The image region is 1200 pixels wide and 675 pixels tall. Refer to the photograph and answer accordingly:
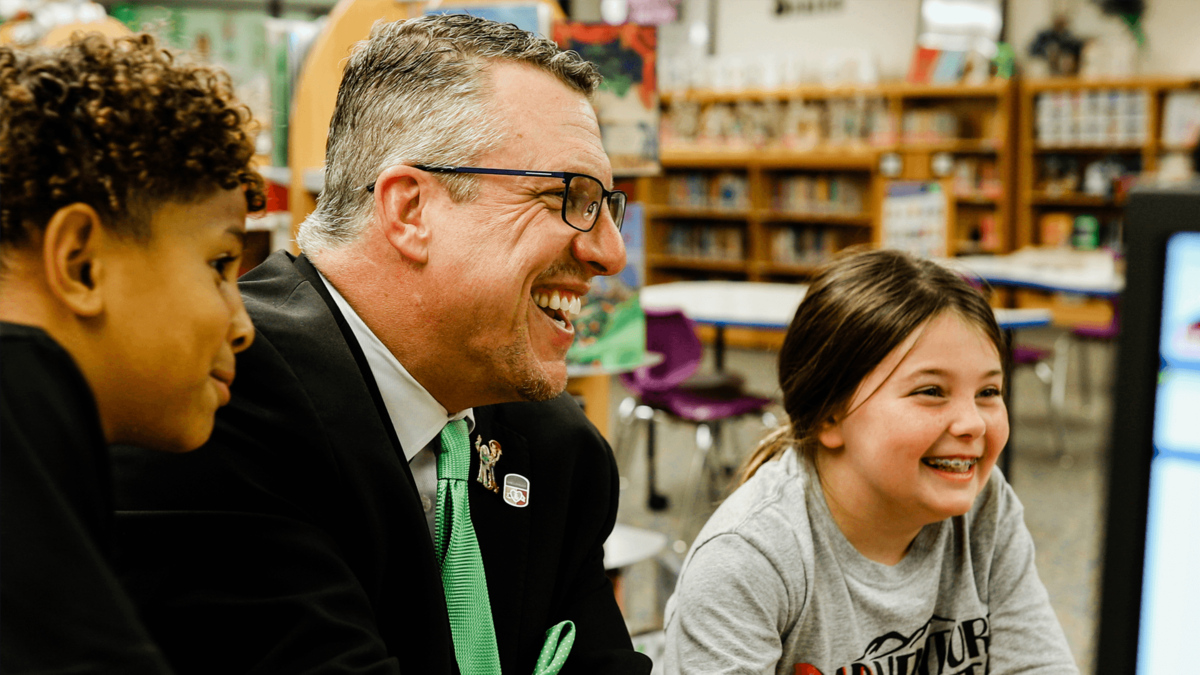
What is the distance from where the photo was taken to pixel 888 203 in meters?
5.16

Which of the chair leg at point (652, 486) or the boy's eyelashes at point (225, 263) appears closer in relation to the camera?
the boy's eyelashes at point (225, 263)

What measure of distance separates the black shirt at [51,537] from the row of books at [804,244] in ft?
27.3

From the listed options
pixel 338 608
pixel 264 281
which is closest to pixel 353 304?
pixel 264 281

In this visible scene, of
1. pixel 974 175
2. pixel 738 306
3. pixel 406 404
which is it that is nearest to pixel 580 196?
pixel 406 404

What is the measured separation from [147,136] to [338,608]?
0.43 m

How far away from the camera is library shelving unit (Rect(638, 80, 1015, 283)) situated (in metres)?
8.45

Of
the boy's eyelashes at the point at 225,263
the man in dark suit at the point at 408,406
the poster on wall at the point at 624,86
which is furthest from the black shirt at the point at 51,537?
the poster on wall at the point at 624,86

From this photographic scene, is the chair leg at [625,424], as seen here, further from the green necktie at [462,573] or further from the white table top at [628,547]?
the green necktie at [462,573]

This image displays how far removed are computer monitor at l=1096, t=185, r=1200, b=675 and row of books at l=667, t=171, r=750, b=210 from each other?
846 cm

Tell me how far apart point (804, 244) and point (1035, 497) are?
4303mm

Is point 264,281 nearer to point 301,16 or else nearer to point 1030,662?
point 1030,662

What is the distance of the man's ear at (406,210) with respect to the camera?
103 cm

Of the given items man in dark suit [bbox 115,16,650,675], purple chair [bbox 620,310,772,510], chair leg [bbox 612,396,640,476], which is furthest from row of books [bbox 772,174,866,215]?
man in dark suit [bbox 115,16,650,675]

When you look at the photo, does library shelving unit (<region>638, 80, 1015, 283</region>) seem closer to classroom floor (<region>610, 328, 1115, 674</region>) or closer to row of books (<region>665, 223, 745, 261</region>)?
row of books (<region>665, 223, 745, 261</region>)
